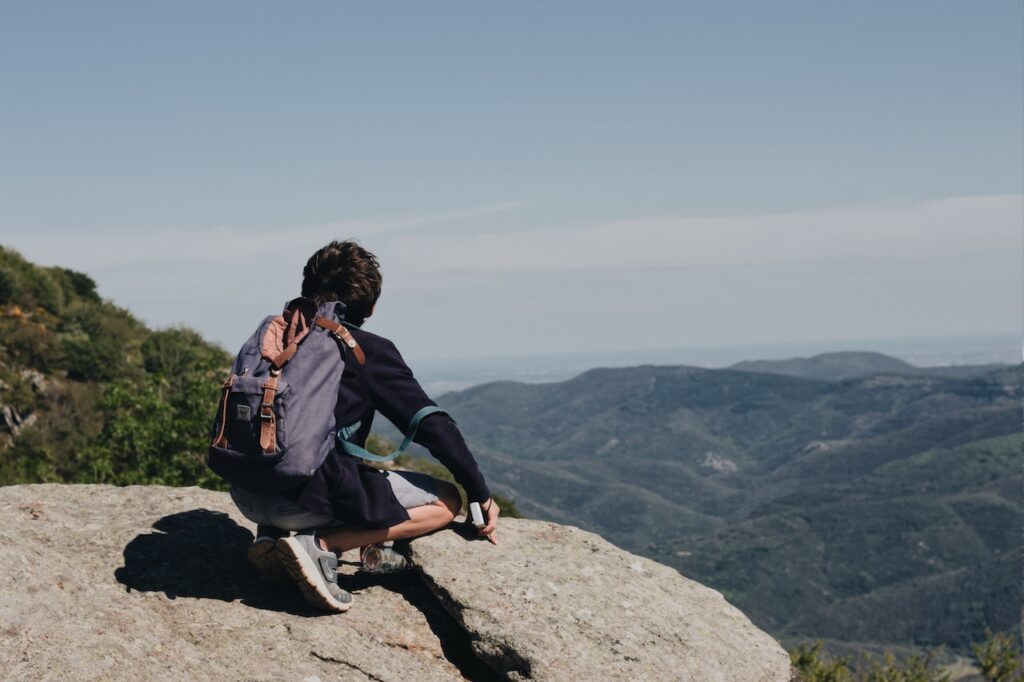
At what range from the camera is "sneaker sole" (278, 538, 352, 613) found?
21.5 feet

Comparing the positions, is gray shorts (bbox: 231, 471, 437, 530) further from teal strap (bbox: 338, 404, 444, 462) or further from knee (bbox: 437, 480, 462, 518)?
knee (bbox: 437, 480, 462, 518)

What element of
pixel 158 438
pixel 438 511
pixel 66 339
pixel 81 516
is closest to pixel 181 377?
pixel 66 339

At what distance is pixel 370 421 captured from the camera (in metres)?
6.86

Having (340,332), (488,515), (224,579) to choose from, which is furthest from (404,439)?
(224,579)

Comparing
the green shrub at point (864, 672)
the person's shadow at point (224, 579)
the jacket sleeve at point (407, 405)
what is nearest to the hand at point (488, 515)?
the person's shadow at point (224, 579)

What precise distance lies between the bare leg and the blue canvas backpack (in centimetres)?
105

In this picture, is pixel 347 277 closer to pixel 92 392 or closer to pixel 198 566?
pixel 198 566

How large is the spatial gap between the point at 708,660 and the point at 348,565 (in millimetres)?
3403

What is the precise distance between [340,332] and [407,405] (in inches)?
31.1

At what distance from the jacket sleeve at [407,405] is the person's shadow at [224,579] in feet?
5.88

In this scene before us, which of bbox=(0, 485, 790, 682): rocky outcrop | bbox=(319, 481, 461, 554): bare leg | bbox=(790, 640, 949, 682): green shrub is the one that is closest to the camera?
bbox=(0, 485, 790, 682): rocky outcrop

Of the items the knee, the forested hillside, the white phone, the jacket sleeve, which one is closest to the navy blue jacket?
the jacket sleeve

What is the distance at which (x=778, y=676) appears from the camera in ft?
25.4

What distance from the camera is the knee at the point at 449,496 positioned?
307 inches
